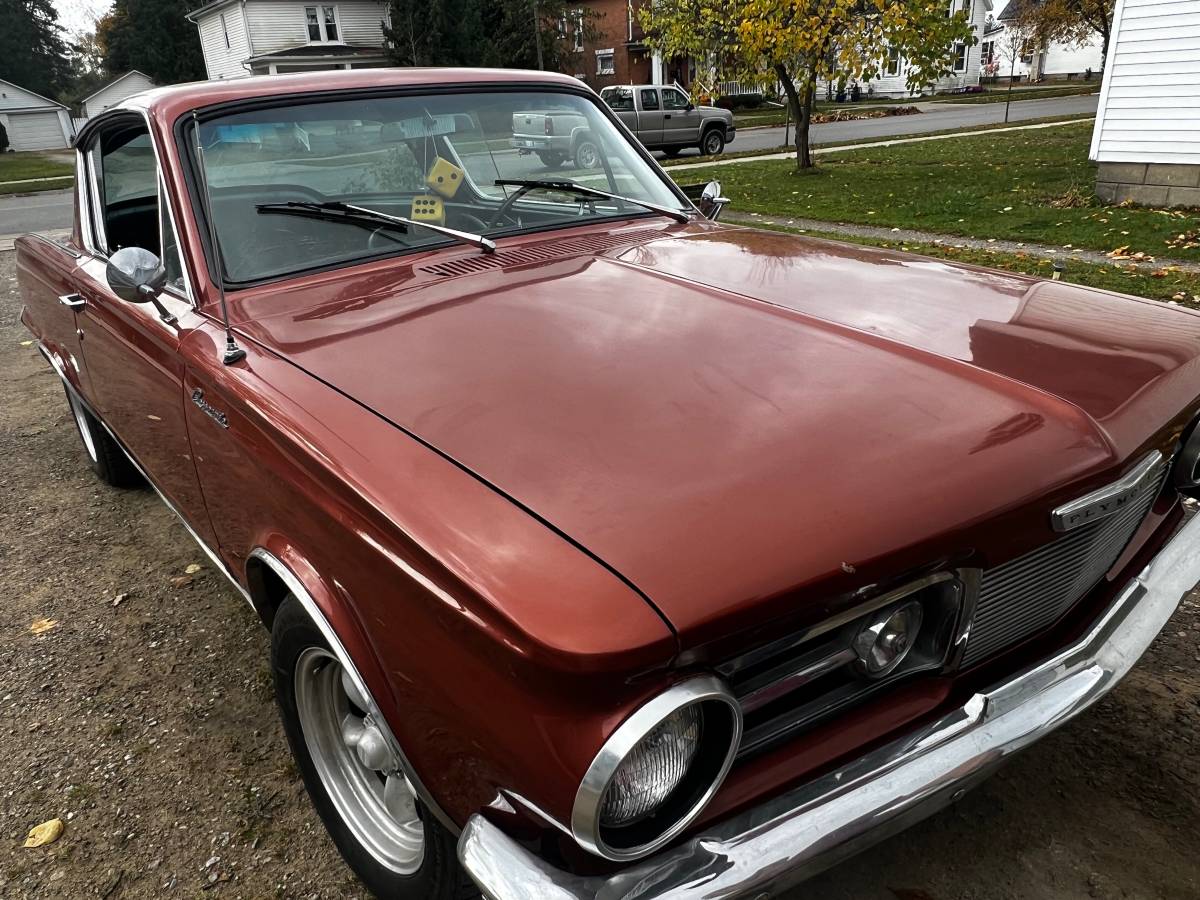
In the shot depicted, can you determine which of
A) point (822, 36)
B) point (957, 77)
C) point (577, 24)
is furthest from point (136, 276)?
point (957, 77)

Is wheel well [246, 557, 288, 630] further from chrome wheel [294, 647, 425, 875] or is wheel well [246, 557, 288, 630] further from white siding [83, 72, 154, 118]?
white siding [83, 72, 154, 118]

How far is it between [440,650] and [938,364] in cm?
113

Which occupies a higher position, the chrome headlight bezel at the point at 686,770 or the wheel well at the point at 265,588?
the chrome headlight bezel at the point at 686,770

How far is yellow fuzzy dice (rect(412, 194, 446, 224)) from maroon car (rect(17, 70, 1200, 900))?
2 centimetres

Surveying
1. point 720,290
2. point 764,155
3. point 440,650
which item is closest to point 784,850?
point 440,650

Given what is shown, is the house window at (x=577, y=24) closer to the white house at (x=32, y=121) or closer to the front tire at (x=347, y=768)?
the white house at (x=32, y=121)

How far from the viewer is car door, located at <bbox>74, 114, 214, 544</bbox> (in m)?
2.40

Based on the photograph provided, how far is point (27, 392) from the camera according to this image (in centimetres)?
584

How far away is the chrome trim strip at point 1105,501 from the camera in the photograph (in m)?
1.53

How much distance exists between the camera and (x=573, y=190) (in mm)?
2963

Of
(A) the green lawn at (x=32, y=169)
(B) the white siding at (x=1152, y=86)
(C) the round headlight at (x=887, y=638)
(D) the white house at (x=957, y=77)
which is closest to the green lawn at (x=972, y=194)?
(B) the white siding at (x=1152, y=86)

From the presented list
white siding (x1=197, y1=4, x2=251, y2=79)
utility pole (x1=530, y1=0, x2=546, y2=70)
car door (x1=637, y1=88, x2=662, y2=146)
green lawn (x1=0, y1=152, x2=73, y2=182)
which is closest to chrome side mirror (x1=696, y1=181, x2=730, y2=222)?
car door (x1=637, y1=88, x2=662, y2=146)

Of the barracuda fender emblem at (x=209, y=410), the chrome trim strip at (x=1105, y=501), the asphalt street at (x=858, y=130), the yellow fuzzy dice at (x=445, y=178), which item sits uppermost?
the yellow fuzzy dice at (x=445, y=178)

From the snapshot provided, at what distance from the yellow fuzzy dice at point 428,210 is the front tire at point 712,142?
1945 centimetres
